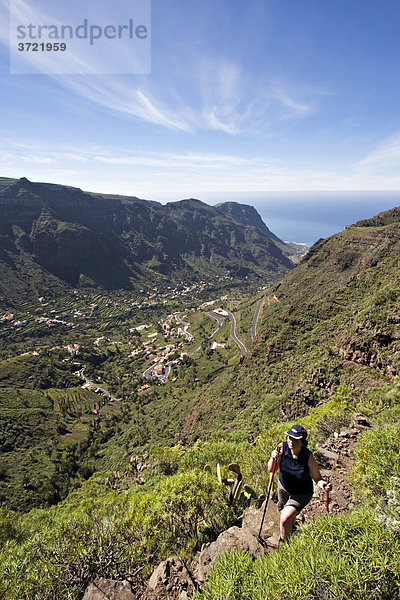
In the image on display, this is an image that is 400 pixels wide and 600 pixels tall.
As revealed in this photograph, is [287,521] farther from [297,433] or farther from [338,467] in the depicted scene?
[338,467]

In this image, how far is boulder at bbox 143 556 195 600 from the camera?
6277mm

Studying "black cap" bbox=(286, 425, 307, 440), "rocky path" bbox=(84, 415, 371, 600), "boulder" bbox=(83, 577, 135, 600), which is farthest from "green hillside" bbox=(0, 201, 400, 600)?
"black cap" bbox=(286, 425, 307, 440)

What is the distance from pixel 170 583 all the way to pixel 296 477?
4221 millimetres

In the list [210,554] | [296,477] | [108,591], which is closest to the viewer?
[296,477]

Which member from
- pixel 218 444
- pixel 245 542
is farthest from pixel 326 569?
pixel 218 444

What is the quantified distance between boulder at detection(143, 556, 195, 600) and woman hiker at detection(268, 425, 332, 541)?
9.08 feet

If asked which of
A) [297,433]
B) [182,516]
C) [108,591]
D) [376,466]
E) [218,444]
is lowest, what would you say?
[218,444]

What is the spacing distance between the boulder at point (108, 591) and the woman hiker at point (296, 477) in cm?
413

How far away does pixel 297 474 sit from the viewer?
6.01 m

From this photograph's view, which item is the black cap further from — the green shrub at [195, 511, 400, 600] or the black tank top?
the green shrub at [195, 511, 400, 600]

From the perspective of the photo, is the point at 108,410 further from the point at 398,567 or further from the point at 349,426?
the point at 398,567

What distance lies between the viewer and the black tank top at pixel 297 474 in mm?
5973

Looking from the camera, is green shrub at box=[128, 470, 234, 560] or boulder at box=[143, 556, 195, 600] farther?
green shrub at box=[128, 470, 234, 560]

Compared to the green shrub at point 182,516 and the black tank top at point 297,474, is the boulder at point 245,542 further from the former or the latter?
the green shrub at point 182,516
